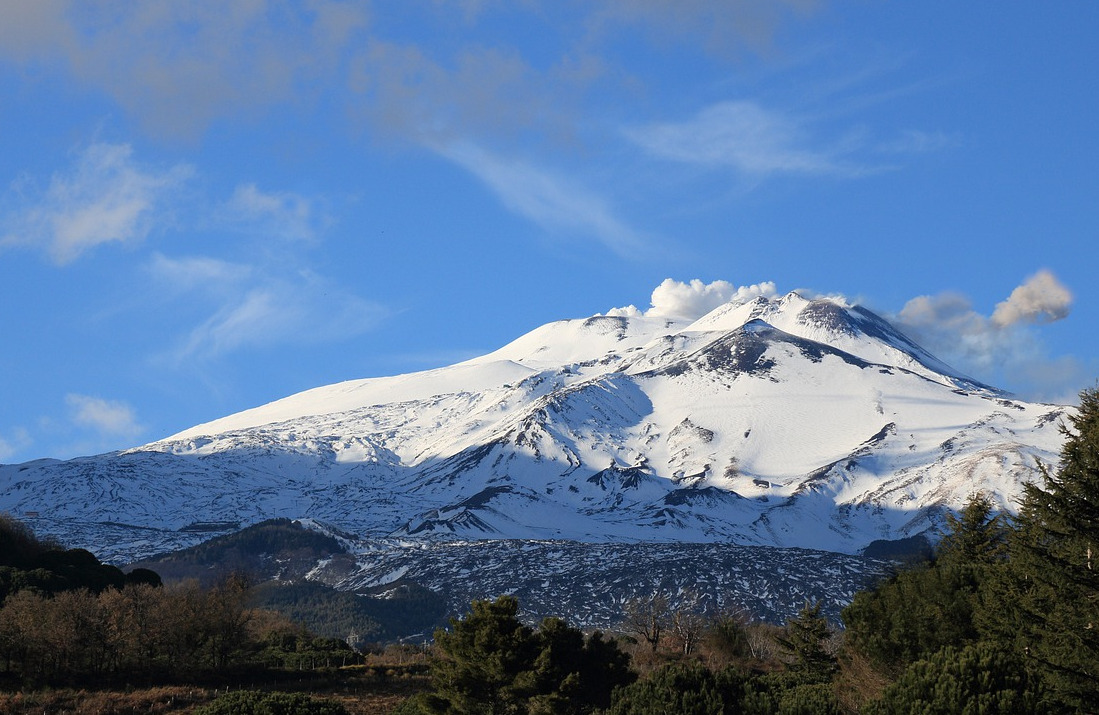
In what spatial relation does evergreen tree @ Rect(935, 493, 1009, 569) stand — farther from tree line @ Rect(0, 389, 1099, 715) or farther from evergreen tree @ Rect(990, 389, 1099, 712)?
evergreen tree @ Rect(990, 389, 1099, 712)

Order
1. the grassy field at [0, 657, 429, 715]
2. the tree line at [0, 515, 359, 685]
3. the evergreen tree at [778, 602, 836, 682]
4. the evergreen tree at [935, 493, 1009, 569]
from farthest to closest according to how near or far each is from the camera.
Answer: the evergreen tree at [778, 602, 836, 682] → the tree line at [0, 515, 359, 685] → the grassy field at [0, 657, 429, 715] → the evergreen tree at [935, 493, 1009, 569]

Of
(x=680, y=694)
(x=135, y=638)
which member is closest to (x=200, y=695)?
(x=135, y=638)

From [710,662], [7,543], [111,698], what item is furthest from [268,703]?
[7,543]

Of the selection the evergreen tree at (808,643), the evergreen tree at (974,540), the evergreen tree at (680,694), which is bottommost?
the evergreen tree at (808,643)

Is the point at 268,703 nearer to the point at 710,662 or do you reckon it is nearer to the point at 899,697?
the point at 899,697

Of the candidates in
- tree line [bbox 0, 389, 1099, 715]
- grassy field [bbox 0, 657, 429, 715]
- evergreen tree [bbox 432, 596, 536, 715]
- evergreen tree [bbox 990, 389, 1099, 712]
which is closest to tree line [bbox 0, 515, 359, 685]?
tree line [bbox 0, 389, 1099, 715]

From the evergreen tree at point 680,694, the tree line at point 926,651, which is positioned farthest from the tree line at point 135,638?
the evergreen tree at point 680,694

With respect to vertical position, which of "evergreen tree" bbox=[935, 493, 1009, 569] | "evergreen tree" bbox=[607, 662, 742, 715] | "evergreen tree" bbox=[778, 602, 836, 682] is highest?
"evergreen tree" bbox=[935, 493, 1009, 569]

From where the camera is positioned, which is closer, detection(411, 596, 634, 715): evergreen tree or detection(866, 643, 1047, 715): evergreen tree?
detection(866, 643, 1047, 715): evergreen tree

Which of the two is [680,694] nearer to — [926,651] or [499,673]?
[926,651]

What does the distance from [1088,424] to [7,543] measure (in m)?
116

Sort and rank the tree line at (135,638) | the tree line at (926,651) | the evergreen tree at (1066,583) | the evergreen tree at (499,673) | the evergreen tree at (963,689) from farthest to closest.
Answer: the tree line at (135,638) → the evergreen tree at (499,673) → the evergreen tree at (1066,583) → the tree line at (926,651) → the evergreen tree at (963,689)

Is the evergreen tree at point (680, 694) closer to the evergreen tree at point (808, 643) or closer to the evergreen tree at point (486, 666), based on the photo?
the evergreen tree at point (486, 666)

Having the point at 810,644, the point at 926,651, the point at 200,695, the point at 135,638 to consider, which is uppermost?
the point at 135,638
